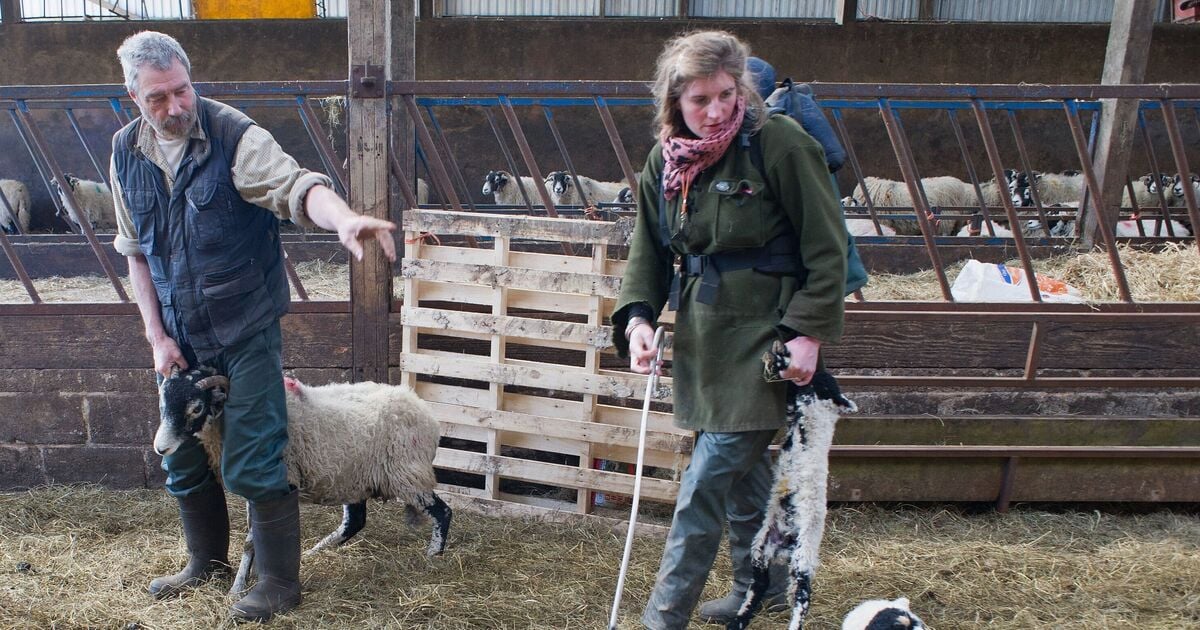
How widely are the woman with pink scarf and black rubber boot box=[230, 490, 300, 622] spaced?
1.36 metres

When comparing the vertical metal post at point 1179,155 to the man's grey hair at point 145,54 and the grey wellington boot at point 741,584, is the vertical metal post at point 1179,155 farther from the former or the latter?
the man's grey hair at point 145,54

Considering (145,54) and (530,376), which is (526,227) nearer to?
(530,376)

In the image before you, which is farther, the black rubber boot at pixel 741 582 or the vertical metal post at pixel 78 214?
the vertical metal post at pixel 78 214

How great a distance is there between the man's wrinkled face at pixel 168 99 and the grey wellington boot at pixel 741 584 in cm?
219

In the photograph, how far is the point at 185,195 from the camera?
9.18 ft

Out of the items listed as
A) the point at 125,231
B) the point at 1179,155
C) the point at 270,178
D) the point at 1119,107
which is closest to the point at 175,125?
the point at 270,178

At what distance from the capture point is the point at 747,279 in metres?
2.49

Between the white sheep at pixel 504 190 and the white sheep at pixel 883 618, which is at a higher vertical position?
the white sheep at pixel 504 190

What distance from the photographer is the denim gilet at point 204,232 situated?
109 inches

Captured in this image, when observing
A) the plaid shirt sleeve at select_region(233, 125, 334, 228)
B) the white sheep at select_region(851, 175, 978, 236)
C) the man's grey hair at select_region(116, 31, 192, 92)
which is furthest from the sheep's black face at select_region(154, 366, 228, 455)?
the white sheep at select_region(851, 175, 978, 236)

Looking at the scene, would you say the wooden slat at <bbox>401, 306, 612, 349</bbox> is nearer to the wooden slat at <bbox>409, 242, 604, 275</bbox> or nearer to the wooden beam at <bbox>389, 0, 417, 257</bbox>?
the wooden slat at <bbox>409, 242, 604, 275</bbox>

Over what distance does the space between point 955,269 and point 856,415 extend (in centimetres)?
374

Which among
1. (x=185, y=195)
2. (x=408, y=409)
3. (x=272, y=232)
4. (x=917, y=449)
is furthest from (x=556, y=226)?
(x=917, y=449)

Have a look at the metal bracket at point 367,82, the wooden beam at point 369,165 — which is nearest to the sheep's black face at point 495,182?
the wooden beam at point 369,165
